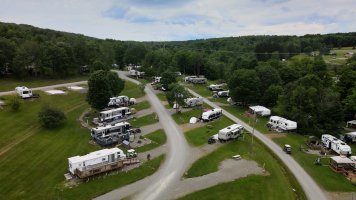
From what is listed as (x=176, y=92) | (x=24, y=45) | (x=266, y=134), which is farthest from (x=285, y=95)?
(x=24, y=45)

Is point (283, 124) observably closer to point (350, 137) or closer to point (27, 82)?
point (350, 137)

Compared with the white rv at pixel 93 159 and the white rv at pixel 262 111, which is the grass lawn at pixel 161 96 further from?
the white rv at pixel 93 159

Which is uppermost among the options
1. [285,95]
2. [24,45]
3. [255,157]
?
[24,45]

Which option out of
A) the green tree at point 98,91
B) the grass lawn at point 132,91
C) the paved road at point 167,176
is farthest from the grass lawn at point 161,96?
the paved road at point 167,176

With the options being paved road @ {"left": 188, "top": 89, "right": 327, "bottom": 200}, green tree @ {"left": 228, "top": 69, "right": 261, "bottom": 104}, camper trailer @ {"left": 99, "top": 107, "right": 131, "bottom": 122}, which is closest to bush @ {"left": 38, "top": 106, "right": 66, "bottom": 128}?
camper trailer @ {"left": 99, "top": 107, "right": 131, "bottom": 122}

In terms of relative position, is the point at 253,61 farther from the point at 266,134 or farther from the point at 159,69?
the point at 266,134

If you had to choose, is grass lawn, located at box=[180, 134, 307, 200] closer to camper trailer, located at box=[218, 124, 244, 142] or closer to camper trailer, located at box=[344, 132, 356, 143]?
camper trailer, located at box=[218, 124, 244, 142]
